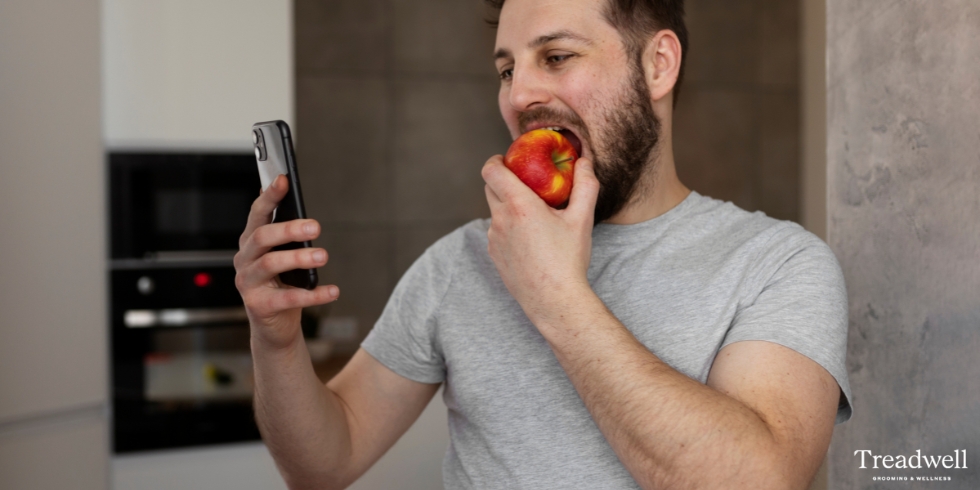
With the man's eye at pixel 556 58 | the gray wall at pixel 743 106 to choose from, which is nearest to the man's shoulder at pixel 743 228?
the man's eye at pixel 556 58

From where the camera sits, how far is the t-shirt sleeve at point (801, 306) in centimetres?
97

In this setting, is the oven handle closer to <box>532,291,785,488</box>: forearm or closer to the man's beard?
the man's beard

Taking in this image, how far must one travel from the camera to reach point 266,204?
1.03 metres

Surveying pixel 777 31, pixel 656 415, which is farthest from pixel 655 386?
pixel 777 31

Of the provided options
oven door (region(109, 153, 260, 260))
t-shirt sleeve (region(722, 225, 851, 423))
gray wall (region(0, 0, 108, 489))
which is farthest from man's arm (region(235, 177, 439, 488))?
oven door (region(109, 153, 260, 260))

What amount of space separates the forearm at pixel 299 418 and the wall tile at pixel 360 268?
239cm

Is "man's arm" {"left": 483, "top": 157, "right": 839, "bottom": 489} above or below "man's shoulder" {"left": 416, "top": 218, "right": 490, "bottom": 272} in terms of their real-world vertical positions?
below

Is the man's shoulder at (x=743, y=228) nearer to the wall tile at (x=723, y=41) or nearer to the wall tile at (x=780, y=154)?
the wall tile at (x=723, y=41)

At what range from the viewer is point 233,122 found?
96.3 inches

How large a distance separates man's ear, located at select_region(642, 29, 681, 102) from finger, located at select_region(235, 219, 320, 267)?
636mm

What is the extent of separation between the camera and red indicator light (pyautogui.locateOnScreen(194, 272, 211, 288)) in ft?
8.01

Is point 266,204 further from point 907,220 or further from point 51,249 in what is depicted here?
point 51,249

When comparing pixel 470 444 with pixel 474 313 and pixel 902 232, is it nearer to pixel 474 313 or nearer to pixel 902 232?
pixel 474 313

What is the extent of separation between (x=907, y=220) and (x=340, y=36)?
2946 millimetres
